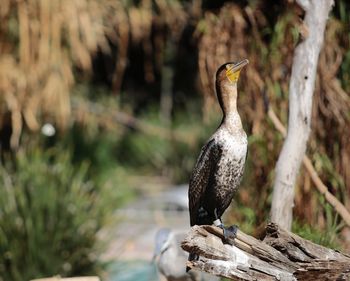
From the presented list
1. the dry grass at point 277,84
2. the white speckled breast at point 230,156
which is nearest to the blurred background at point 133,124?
the dry grass at point 277,84

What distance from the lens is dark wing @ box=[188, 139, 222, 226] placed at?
4133 mm

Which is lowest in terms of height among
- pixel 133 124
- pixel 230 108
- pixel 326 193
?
pixel 133 124

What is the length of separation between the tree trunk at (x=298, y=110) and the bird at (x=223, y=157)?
2.93 ft

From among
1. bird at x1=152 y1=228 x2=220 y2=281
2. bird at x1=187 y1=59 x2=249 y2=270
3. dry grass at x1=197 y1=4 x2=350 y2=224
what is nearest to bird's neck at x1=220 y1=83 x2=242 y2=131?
bird at x1=187 y1=59 x2=249 y2=270

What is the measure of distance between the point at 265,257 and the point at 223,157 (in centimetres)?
50

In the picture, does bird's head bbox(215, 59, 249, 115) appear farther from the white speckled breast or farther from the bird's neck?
the white speckled breast

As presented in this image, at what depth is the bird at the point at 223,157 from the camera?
13.4ft

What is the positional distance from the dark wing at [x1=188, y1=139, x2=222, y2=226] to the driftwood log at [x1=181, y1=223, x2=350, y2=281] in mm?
277

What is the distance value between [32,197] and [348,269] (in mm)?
3632

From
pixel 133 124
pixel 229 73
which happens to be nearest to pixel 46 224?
pixel 229 73

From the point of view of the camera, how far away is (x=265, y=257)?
4160 millimetres

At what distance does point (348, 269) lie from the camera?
411 centimetres

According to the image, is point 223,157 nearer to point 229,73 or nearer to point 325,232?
point 229,73

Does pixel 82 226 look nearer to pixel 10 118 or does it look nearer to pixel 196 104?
pixel 10 118
